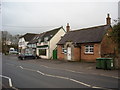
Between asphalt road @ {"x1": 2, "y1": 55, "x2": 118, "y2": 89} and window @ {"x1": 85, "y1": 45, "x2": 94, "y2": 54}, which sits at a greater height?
window @ {"x1": 85, "y1": 45, "x2": 94, "y2": 54}

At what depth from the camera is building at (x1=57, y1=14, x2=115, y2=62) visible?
1069 inches

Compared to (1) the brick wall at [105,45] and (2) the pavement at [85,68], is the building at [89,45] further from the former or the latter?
(2) the pavement at [85,68]

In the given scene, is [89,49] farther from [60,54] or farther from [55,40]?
[55,40]

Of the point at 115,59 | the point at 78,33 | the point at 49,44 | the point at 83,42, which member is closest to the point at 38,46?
the point at 49,44

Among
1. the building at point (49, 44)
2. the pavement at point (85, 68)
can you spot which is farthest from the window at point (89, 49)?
the building at point (49, 44)

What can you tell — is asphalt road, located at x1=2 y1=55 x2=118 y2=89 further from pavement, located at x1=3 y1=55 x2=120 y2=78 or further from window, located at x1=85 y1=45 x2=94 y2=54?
window, located at x1=85 y1=45 x2=94 y2=54

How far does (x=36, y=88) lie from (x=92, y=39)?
20.5 m

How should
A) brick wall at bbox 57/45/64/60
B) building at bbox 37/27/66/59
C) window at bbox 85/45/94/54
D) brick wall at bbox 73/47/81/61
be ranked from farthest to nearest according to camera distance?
1. building at bbox 37/27/66/59
2. brick wall at bbox 57/45/64/60
3. brick wall at bbox 73/47/81/61
4. window at bbox 85/45/94/54

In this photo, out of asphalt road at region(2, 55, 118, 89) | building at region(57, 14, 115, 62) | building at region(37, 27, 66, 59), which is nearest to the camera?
asphalt road at region(2, 55, 118, 89)

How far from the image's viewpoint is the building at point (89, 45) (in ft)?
89.0

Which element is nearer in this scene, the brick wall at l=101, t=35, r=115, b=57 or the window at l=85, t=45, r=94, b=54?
the brick wall at l=101, t=35, r=115, b=57

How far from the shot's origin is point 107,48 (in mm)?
27953

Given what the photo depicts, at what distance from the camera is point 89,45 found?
2862 cm

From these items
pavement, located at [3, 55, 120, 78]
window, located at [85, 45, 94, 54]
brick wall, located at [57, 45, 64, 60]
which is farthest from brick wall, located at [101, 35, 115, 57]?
brick wall, located at [57, 45, 64, 60]
